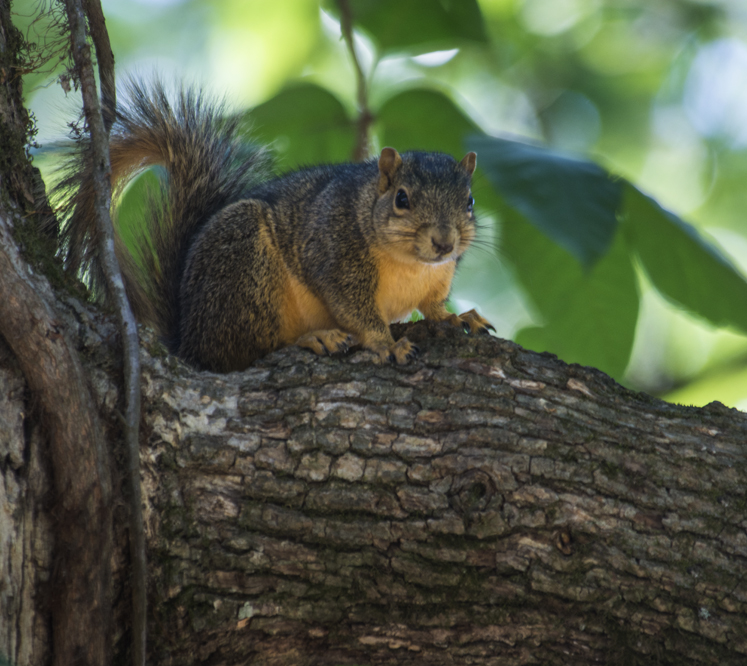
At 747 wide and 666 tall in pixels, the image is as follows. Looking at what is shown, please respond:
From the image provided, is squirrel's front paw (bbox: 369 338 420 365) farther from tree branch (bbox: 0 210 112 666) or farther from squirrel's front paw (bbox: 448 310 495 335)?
tree branch (bbox: 0 210 112 666)

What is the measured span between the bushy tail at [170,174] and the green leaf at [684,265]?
134cm

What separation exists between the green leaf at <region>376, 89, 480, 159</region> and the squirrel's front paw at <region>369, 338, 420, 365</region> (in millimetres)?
559

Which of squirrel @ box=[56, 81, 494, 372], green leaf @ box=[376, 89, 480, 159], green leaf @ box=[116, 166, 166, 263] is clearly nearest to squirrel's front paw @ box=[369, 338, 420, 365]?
squirrel @ box=[56, 81, 494, 372]

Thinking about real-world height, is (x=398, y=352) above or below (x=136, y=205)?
below

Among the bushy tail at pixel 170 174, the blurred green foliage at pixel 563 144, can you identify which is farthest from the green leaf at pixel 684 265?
the bushy tail at pixel 170 174

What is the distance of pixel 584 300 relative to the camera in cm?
165

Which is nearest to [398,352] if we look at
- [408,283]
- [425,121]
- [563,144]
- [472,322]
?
[472,322]

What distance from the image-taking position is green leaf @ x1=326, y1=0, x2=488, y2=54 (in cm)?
187

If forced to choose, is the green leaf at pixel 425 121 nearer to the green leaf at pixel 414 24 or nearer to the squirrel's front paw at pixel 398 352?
the green leaf at pixel 414 24

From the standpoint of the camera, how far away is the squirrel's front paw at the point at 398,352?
5.94 feet

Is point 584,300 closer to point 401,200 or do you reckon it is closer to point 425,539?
point 425,539

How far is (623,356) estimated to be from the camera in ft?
5.39

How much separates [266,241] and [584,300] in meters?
1.07

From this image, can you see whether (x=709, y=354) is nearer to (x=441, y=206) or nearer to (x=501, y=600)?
(x=441, y=206)
